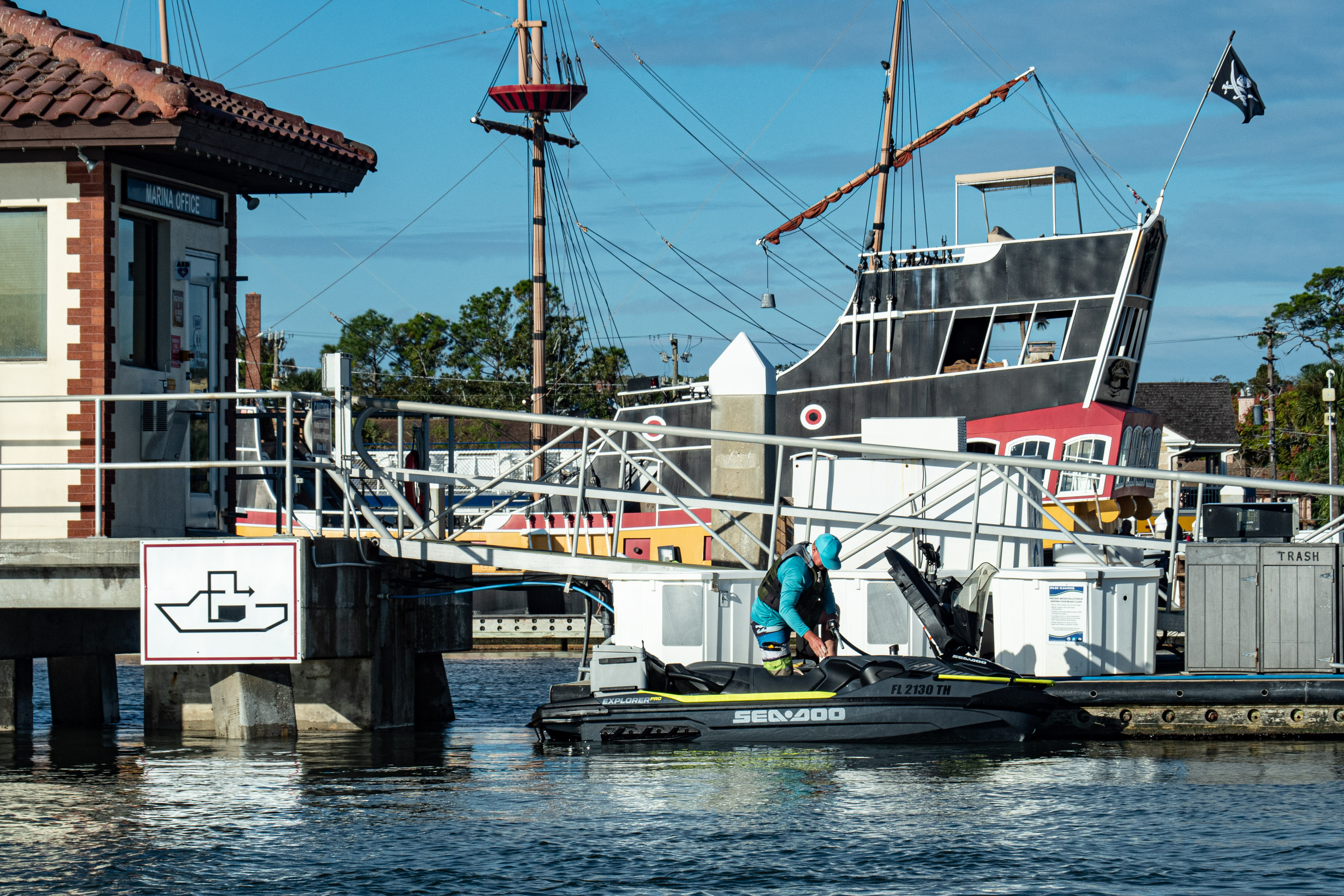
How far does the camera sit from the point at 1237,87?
30.7 m

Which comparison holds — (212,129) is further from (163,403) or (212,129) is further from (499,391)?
(499,391)

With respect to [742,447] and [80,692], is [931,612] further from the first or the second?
[80,692]

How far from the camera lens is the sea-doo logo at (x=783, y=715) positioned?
47.4 feet

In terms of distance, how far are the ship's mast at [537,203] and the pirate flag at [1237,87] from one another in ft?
62.1

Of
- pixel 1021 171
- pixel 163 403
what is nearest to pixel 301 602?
Answer: pixel 163 403

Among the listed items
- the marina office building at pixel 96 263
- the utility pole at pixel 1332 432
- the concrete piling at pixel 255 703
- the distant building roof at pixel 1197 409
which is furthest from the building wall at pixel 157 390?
the distant building roof at pixel 1197 409

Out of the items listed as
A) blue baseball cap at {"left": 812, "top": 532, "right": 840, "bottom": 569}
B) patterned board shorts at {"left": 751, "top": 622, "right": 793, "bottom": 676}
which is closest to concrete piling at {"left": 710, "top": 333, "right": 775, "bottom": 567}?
patterned board shorts at {"left": 751, "top": 622, "right": 793, "bottom": 676}

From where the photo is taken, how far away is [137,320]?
1673cm

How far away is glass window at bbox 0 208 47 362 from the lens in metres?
15.8

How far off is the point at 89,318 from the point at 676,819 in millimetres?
8505

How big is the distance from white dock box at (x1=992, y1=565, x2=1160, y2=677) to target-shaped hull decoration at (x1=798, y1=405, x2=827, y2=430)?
57.6 feet

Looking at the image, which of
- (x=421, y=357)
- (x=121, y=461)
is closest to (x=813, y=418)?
(x=121, y=461)

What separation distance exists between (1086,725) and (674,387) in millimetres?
18628

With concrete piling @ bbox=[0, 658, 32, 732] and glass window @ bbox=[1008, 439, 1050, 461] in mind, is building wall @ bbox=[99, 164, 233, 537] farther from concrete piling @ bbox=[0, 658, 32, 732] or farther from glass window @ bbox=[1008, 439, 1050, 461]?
glass window @ bbox=[1008, 439, 1050, 461]
